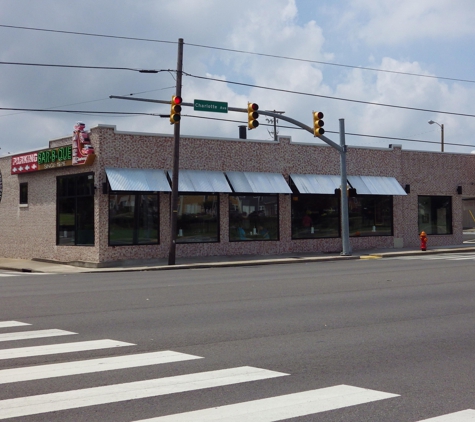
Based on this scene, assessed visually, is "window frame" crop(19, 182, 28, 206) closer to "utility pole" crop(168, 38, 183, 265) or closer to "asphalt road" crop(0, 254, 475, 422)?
"utility pole" crop(168, 38, 183, 265)

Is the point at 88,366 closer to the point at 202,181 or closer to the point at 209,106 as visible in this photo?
the point at 209,106

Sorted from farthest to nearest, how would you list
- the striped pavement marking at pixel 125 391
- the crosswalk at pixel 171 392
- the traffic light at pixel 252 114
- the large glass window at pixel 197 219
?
the large glass window at pixel 197 219 → the traffic light at pixel 252 114 → the striped pavement marking at pixel 125 391 → the crosswalk at pixel 171 392

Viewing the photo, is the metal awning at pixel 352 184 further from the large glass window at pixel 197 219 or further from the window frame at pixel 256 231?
the large glass window at pixel 197 219

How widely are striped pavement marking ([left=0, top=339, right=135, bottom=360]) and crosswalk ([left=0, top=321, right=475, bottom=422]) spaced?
0.03 metres

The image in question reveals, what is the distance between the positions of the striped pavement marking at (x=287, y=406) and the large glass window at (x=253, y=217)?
2447 cm

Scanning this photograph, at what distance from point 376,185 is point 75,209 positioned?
15.2 meters

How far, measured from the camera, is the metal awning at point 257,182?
30844 millimetres

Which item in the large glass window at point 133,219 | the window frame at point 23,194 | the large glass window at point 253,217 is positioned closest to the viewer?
the large glass window at point 133,219

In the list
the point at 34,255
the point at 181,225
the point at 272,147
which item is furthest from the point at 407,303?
the point at 34,255

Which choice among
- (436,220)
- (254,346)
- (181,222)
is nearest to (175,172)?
(181,222)

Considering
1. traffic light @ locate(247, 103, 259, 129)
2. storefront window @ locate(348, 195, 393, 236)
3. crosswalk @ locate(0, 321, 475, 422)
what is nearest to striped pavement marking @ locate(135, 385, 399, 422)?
crosswalk @ locate(0, 321, 475, 422)

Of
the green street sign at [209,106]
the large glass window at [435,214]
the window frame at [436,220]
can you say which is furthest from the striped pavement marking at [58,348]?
the large glass window at [435,214]

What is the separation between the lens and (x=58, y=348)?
30.7 ft

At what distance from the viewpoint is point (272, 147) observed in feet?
107
